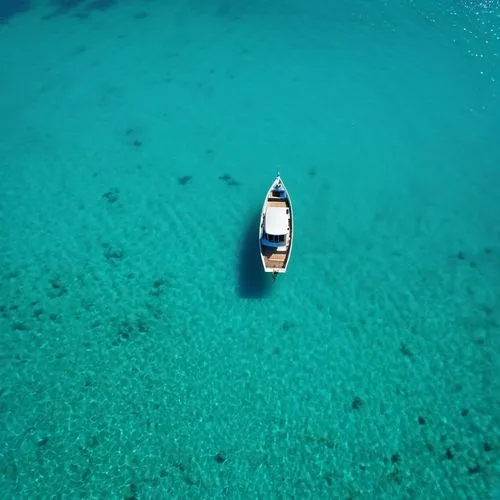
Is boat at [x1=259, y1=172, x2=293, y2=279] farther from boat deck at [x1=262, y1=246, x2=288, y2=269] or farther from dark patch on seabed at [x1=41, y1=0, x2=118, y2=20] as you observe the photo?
dark patch on seabed at [x1=41, y1=0, x2=118, y2=20]

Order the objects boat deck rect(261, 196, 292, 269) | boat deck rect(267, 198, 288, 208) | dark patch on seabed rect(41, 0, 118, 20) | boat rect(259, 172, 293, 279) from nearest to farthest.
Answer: boat rect(259, 172, 293, 279) < boat deck rect(261, 196, 292, 269) < boat deck rect(267, 198, 288, 208) < dark patch on seabed rect(41, 0, 118, 20)

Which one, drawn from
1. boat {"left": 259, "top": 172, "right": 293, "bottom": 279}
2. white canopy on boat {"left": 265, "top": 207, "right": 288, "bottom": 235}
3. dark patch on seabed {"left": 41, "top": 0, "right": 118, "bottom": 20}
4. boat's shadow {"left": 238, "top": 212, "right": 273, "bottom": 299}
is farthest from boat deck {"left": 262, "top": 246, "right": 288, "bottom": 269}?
dark patch on seabed {"left": 41, "top": 0, "right": 118, "bottom": 20}

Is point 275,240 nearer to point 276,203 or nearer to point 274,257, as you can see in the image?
point 274,257

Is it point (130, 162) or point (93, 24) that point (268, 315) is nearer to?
point (130, 162)

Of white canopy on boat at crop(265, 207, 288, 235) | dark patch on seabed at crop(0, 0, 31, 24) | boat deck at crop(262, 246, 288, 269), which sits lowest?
dark patch on seabed at crop(0, 0, 31, 24)

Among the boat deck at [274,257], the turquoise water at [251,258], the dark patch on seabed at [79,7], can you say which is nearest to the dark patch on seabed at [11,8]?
the dark patch on seabed at [79,7]

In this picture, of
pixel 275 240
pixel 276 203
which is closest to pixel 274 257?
pixel 275 240
